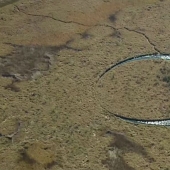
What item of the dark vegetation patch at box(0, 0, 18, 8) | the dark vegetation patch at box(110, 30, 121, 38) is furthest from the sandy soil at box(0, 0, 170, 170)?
the dark vegetation patch at box(0, 0, 18, 8)

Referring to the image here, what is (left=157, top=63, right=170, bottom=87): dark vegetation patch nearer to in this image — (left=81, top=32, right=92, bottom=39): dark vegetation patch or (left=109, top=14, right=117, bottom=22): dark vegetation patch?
(left=81, top=32, right=92, bottom=39): dark vegetation patch

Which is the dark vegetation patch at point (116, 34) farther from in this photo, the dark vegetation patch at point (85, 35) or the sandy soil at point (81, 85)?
the dark vegetation patch at point (85, 35)

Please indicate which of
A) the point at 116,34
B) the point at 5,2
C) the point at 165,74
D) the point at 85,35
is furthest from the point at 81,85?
the point at 5,2

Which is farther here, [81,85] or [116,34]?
[116,34]

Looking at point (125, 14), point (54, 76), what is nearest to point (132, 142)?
Result: point (54, 76)

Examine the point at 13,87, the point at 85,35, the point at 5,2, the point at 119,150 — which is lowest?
the point at 119,150

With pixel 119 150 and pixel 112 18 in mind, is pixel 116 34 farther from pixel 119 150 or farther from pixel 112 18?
pixel 119 150

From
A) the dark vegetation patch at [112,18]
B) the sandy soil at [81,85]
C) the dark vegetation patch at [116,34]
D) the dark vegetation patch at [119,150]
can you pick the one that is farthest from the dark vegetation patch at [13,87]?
the dark vegetation patch at [112,18]
